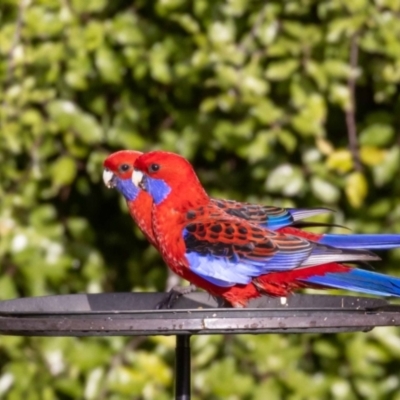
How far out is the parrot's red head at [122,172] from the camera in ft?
8.86

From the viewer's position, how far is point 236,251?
7.29 ft

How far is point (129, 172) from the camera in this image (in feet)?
8.86

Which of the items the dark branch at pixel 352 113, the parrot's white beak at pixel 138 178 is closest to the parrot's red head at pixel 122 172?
the parrot's white beak at pixel 138 178

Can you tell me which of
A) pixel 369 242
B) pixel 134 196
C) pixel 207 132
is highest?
pixel 369 242

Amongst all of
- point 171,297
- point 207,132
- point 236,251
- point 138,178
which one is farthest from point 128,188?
point 207,132

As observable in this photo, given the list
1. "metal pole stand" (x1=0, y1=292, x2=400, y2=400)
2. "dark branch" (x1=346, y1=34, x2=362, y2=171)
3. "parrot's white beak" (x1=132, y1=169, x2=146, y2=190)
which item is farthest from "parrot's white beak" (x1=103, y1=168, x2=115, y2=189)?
"dark branch" (x1=346, y1=34, x2=362, y2=171)

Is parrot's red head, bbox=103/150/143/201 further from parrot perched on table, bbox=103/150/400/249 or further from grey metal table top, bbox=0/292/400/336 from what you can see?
grey metal table top, bbox=0/292/400/336

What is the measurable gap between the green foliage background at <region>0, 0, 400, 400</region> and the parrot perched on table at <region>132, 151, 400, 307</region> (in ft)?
3.12

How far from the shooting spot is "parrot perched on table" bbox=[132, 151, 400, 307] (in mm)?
2201

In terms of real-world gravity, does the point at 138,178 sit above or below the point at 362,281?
above

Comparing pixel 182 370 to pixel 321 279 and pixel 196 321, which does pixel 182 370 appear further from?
pixel 196 321

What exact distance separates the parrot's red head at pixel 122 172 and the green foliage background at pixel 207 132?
0.69 metres

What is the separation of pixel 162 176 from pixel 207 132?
1.10 meters

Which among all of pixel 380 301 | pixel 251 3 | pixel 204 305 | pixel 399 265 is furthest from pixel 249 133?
pixel 380 301
